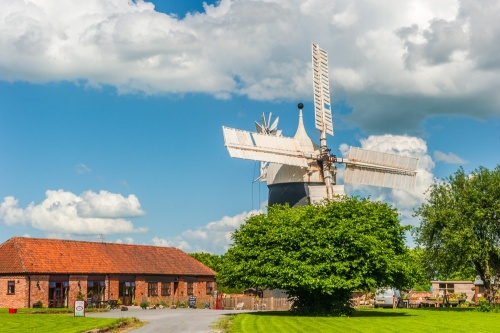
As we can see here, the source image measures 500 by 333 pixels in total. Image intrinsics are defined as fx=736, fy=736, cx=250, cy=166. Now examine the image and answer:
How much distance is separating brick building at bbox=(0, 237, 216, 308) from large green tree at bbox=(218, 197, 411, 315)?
22404 millimetres

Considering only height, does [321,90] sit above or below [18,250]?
above

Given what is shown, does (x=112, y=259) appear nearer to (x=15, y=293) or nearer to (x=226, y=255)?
(x=15, y=293)

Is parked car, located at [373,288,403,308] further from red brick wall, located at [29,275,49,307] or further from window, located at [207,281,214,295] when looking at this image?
red brick wall, located at [29,275,49,307]

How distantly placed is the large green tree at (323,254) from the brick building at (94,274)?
22404 mm

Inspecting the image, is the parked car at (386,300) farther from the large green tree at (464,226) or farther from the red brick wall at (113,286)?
the red brick wall at (113,286)

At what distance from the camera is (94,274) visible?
70.1 meters

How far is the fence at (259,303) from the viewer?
6538 centimetres

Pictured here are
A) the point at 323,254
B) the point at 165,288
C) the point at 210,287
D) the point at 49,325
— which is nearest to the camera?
the point at 49,325

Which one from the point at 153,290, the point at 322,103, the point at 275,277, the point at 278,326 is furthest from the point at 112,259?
the point at 278,326

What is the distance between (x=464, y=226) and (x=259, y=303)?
63.1 feet

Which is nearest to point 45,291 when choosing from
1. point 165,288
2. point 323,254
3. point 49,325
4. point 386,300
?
point 165,288

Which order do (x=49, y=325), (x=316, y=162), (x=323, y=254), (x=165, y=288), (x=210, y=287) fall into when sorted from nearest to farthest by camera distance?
1. (x=49, y=325)
2. (x=323, y=254)
3. (x=316, y=162)
4. (x=165, y=288)
5. (x=210, y=287)

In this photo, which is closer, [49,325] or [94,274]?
[49,325]

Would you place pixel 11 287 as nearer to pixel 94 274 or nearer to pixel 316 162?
pixel 94 274
